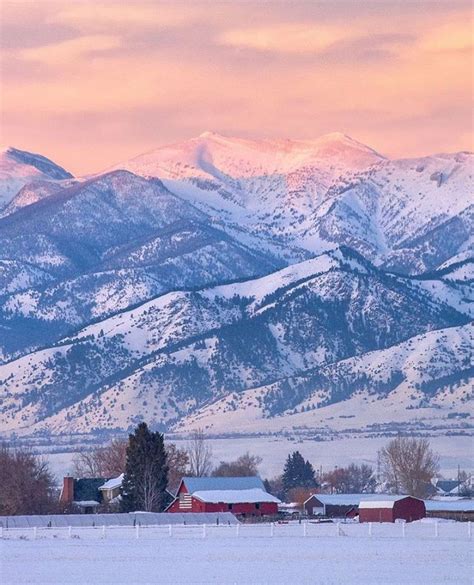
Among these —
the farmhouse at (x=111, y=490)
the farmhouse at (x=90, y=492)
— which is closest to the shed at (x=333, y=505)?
the farmhouse at (x=111, y=490)

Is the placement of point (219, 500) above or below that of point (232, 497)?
below

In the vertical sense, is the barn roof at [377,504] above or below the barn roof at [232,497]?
below

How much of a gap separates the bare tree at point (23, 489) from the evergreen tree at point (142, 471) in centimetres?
677

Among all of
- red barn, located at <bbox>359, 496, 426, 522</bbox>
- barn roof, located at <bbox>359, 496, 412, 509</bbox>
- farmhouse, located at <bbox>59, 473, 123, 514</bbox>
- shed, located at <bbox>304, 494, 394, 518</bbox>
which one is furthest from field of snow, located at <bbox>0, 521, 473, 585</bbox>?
shed, located at <bbox>304, 494, 394, 518</bbox>

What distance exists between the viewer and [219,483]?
558ft

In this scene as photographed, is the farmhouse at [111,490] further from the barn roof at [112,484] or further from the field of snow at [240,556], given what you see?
the field of snow at [240,556]

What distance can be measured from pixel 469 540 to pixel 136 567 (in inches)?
1143

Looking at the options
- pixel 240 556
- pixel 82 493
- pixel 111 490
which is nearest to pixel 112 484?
pixel 111 490

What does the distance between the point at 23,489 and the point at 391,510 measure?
31.4m

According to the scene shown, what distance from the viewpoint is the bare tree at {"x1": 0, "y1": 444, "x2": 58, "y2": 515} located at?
148 meters

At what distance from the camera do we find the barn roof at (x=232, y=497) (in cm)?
16338

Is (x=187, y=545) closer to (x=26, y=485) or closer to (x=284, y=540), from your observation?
(x=284, y=540)

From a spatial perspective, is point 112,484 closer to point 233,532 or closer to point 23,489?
point 23,489

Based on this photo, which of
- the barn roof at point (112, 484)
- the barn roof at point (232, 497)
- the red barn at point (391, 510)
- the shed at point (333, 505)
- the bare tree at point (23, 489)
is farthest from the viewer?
the shed at point (333, 505)
